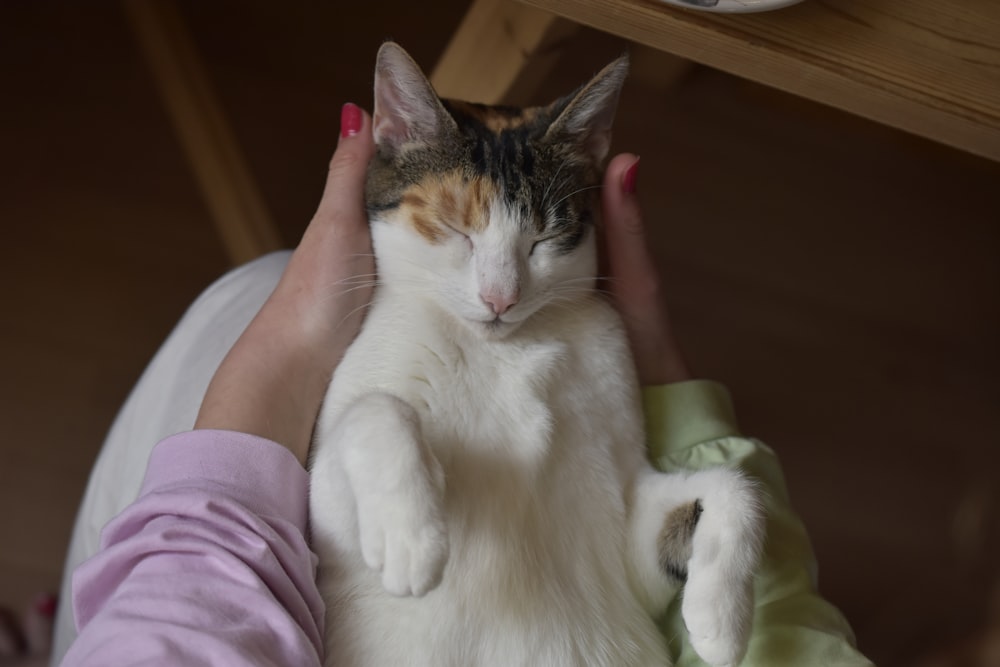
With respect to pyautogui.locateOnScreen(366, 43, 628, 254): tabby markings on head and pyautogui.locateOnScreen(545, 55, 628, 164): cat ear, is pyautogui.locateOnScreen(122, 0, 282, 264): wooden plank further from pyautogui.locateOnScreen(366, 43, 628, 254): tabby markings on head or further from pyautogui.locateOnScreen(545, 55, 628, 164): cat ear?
pyautogui.locateOnScreen(545, 55, 628, 164): cat ear

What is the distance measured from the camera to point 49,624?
1740 mm

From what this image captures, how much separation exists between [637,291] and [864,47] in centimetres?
49

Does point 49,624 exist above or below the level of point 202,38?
below

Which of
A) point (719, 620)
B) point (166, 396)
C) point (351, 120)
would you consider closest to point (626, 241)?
point (351, 120)

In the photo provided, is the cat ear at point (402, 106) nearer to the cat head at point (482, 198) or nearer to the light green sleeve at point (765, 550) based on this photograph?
the cat head at point (482, 198)

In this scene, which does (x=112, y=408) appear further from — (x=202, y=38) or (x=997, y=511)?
(x=997, y=511)

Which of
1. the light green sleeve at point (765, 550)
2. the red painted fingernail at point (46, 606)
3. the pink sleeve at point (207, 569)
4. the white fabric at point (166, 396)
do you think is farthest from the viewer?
the red painted fingernail at point (46, 606)

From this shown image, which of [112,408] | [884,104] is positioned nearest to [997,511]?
[884,104]

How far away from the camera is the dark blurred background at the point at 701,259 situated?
2.01 metres

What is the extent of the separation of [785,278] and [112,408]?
5.65 feet

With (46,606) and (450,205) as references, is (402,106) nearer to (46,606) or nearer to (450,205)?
(450,205)

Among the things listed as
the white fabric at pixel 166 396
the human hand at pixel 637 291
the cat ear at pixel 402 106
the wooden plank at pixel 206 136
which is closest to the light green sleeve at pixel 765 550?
the human hand at pixel 637 291

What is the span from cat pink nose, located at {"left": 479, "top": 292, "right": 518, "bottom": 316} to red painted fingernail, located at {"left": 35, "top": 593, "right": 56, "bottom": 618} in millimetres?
1192

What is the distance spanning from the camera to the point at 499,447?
1.08 meters
